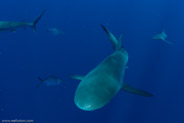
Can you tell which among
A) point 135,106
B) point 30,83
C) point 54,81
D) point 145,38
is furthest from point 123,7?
point 54,81

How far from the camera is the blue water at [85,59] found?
1183 centimetres

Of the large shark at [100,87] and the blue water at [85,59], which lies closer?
the large shark at [100,87]

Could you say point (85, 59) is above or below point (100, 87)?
below

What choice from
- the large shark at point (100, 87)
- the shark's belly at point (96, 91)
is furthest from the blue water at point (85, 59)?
the shark's belly at point (96, 91)

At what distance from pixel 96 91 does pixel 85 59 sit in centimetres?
1074

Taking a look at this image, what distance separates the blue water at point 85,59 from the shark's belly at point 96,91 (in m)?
9.05

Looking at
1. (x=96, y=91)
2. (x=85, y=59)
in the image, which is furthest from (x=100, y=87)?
(x=85, y=59)

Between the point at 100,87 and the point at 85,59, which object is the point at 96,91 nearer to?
the point at 100,87

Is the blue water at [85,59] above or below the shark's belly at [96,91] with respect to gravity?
below

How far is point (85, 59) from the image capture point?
1330 centimetres

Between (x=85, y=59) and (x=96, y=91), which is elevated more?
(x=96, y=91)

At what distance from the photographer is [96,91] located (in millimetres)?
2580

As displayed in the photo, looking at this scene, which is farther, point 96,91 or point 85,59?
point 85,59

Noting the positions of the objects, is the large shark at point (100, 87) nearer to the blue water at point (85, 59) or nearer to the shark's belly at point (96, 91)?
the shark's belly at point (96, 91)
